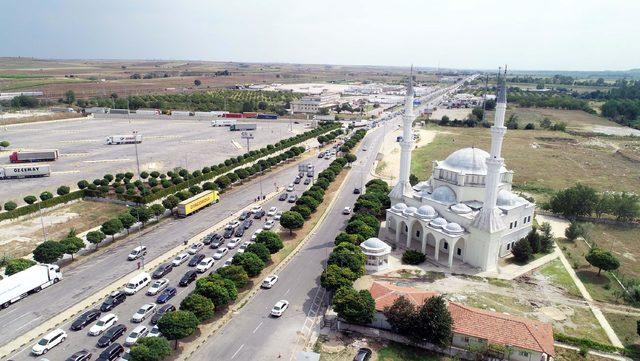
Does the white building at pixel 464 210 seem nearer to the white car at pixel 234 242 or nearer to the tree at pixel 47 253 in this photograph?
the white car at pixel 234 242

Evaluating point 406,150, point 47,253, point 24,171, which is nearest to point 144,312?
point 47,253

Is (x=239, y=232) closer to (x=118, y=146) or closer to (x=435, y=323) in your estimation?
(x=435, y=323)

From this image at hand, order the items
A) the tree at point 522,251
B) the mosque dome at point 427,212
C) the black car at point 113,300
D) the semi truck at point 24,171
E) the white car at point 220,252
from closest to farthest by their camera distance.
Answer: the black car at point 113,300, the tree at point 522,251, the white car at point 220,252, the mosque dome at point 427,212, the semi truck at point 24,171

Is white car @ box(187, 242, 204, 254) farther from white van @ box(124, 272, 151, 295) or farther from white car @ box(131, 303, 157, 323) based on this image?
white car @ box(131, 303, 157, 323)

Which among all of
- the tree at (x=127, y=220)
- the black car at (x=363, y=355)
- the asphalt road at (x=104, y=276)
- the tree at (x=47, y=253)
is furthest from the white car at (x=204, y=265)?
the black car at (x=363, y=355)

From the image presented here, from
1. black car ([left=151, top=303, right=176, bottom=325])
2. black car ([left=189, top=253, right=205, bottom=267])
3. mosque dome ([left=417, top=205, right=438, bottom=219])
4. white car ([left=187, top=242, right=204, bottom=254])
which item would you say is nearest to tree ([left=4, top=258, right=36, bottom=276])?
black car ([left=189, top=253, right=205, bottom=267])

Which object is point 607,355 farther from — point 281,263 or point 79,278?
point 79,278

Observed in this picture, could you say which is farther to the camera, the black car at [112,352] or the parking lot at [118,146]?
the parking lot at [118,146]

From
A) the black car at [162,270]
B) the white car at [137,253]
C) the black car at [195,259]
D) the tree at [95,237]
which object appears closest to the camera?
the black car at [162,270]
